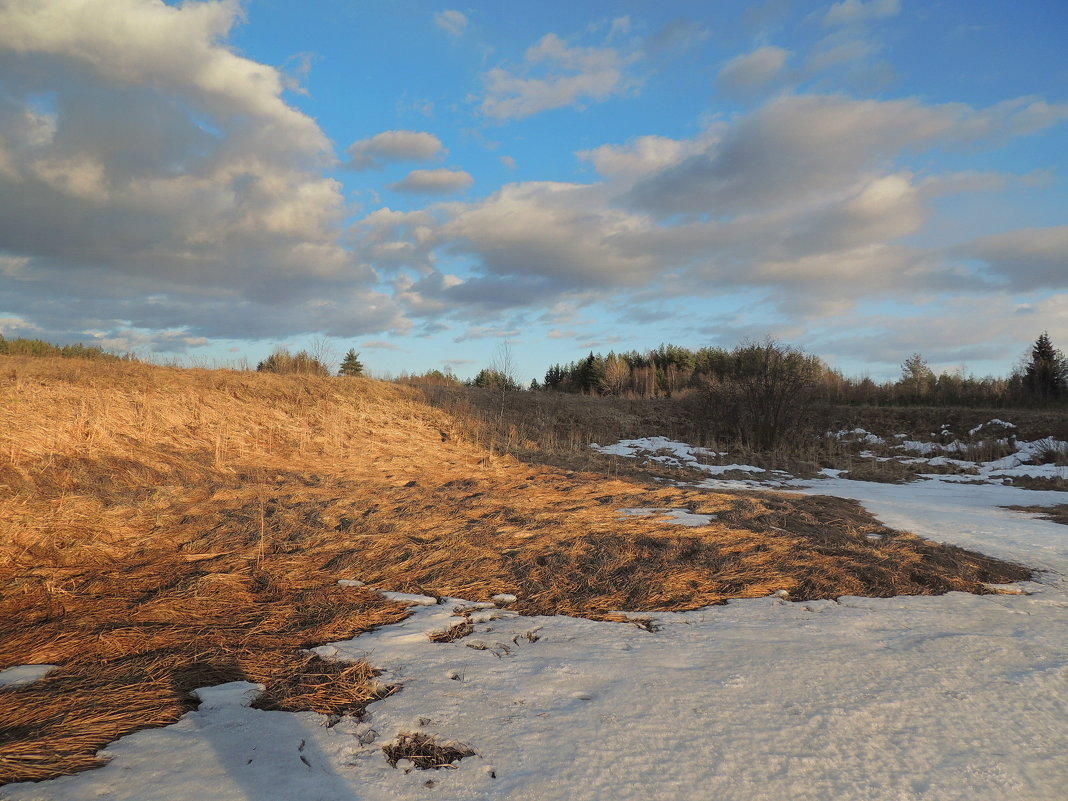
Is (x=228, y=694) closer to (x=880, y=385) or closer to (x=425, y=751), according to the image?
(x=425, y=751)

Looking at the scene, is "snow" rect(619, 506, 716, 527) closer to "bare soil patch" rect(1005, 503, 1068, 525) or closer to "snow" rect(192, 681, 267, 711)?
"bare soil patch" rect(1005, 503, 1068, 525)

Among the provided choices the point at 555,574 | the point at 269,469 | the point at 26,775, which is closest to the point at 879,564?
the point at 555,574

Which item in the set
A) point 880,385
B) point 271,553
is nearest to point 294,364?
point 271,553

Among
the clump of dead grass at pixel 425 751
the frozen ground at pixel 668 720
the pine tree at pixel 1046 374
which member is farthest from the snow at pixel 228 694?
the pine tree at pixel 1046 374

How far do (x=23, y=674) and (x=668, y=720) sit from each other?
2843 mm

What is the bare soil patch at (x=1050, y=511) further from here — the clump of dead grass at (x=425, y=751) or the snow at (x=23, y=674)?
the snow at (x=23, y=674)

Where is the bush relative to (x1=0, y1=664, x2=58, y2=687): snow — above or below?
above

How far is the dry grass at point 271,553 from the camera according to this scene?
2754 mm

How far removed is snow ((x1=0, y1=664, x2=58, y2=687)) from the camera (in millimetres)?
2674

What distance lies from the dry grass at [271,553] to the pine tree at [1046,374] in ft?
70.1

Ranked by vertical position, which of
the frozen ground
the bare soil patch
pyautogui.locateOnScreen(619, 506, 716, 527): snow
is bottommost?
the frozen ground

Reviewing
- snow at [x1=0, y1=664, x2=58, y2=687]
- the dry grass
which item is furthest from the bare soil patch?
snow at [x1=0, y1=664, x2=58, y2=687]

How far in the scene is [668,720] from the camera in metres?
2.38

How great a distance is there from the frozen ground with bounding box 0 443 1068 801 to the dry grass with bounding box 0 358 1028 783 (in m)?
0.25
